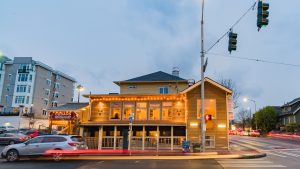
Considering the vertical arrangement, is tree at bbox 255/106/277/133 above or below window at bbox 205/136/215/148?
above

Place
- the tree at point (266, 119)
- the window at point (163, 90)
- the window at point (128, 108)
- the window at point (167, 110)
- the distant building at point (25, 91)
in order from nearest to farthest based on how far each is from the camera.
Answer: the window at point (167, 110) < the window at point (128, 108) < the window at point (163, 90) < the tree at point (266, 119) < the distant building at point (25, 91)

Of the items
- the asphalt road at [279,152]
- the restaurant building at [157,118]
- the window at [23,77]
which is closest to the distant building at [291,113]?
the asphalt road at [279,152]

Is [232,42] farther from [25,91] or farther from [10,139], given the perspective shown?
[25,91]

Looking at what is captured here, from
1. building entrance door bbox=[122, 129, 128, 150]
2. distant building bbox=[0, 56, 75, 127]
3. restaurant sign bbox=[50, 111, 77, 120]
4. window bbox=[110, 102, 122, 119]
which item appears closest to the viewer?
building entrance door bbox=[122, 129, 128, 150]

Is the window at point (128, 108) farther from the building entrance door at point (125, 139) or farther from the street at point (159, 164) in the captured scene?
the street at point (159, 164)

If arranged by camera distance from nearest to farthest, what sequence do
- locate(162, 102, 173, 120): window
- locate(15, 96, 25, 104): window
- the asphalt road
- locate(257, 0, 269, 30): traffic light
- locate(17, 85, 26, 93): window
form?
locate(257, 0, 269, 30): traffic light < the asphalt road < locate(162, 102, 173, 120): window < locate(15, 96, 25, 104): window < locate(17, 85, 26, 93): window

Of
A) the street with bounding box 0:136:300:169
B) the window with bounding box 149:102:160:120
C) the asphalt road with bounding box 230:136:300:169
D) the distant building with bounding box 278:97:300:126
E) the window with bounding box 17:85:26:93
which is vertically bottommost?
the street with bounding box 0:136:300:169

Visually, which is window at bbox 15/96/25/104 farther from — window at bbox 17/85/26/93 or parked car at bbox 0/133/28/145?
parked car at bbox 0/133/28/145

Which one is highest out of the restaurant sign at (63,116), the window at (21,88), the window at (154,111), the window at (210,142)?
the window at (21,88)

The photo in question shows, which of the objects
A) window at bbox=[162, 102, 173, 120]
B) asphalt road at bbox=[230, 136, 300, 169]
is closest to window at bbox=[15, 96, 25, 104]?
window at bbox=[162, 102, 173, 120]

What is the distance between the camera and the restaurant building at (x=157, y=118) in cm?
2686

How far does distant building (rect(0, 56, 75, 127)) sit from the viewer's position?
6849 centimetres

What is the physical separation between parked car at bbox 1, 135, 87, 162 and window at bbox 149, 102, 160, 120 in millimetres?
12284

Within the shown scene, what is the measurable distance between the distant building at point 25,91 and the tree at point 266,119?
5206 centimetres
